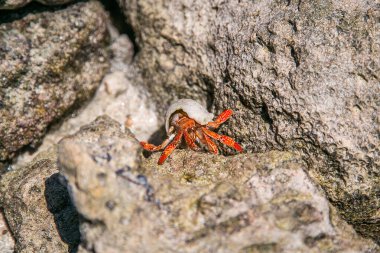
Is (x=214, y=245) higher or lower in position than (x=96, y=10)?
lower

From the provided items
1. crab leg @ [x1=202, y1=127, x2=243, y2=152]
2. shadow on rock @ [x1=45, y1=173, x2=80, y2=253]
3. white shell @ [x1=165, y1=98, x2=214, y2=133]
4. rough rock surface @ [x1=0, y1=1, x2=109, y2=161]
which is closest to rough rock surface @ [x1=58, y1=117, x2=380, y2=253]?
crab leg @ [x1=202, y1=127, x2=243, y2=152]

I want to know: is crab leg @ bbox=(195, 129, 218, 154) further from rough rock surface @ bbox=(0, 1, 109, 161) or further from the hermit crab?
rough rock surface @ bbox=(0, 1, 109, 161)

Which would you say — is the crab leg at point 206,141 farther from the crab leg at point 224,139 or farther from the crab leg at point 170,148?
the crab leg at point 170,148

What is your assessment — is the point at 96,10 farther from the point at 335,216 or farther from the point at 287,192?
the point at 335,216

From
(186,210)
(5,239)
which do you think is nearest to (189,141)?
(186,210)

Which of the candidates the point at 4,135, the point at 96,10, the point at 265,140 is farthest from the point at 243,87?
the point at 4,135

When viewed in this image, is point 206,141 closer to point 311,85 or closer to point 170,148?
point 170,148

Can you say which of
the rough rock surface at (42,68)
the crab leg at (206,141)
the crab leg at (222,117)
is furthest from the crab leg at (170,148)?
the rough rock surface at (42,68)
